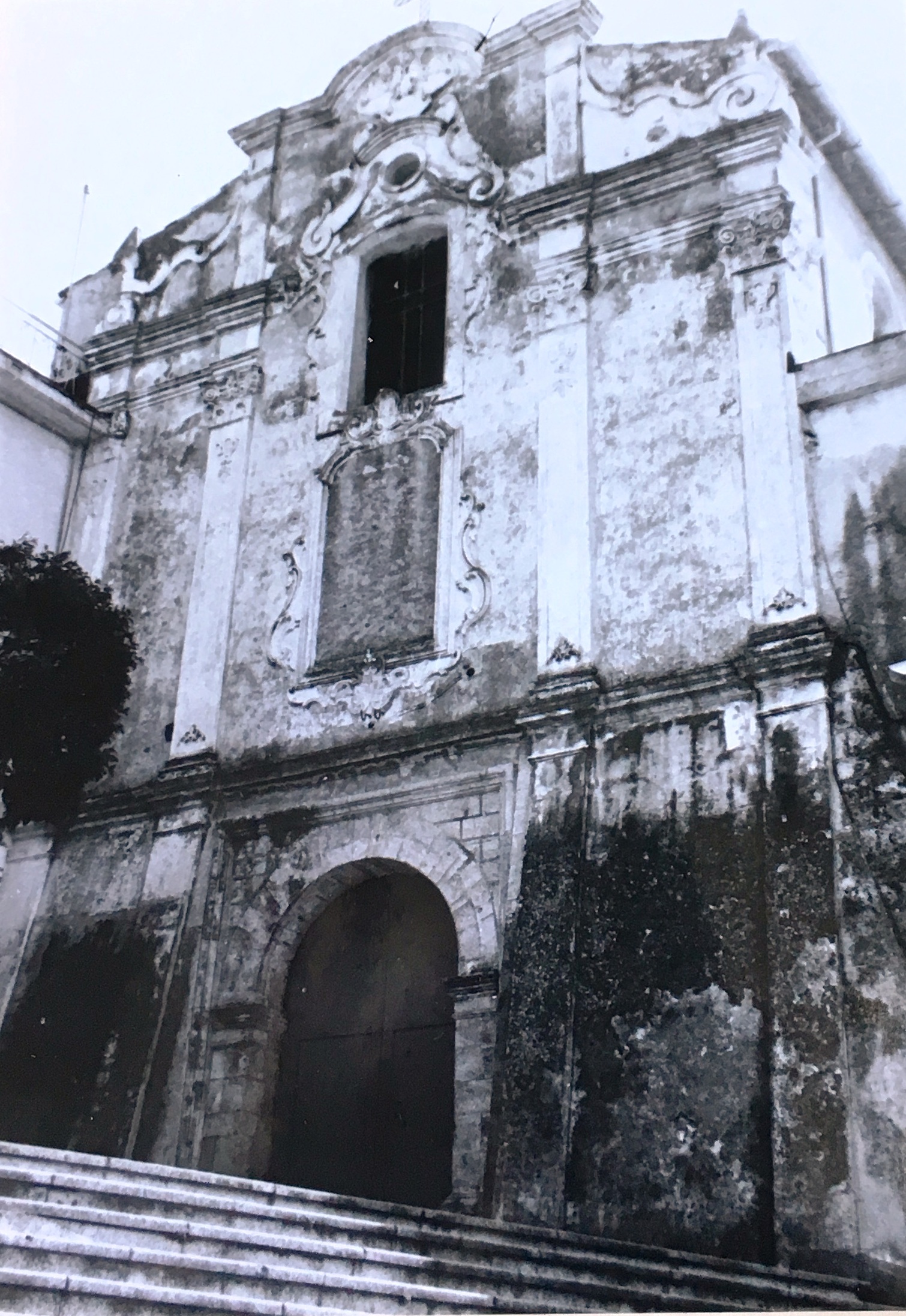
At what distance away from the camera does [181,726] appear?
12.3 m

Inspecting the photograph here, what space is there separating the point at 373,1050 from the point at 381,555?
367 cm

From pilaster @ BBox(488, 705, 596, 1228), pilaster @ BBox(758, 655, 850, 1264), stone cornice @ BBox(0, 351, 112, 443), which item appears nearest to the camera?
pilaster @ BBox(758, 655, 850, 1264)

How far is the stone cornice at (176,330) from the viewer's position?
1374 cm

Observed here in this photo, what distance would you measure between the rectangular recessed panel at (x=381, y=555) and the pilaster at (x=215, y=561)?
0.92 metres

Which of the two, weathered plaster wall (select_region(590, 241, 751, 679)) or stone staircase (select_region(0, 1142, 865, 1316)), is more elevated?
weathered plaster wall (select_region(590, 241, 751, 679))

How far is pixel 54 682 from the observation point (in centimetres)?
1192

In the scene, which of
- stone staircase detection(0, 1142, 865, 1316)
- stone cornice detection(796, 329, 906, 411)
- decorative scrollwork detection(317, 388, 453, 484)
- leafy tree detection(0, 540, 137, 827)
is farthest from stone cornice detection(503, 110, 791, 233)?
stone staircase detection(0, 1142, 865, 1316)

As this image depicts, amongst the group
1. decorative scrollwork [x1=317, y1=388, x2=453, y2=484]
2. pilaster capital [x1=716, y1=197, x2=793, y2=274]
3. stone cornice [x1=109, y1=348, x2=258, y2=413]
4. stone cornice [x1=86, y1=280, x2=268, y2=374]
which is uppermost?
stone cornice [x1=86, y1=280, x2=268, y2=374]

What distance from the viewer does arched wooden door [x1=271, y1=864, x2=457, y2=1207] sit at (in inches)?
399

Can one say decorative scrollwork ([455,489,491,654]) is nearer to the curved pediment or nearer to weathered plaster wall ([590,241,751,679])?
weathered plaster wall ([590,241,751,679])

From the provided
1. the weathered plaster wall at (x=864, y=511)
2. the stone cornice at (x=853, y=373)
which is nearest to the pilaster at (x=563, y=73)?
the stone cornice at (x=853, y=373)

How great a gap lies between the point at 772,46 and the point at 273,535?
5.26 metres

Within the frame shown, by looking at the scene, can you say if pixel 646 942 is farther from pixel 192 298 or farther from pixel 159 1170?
pixel 192 298

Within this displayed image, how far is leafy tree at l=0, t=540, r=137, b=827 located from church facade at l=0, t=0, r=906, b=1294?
28 centimetres
